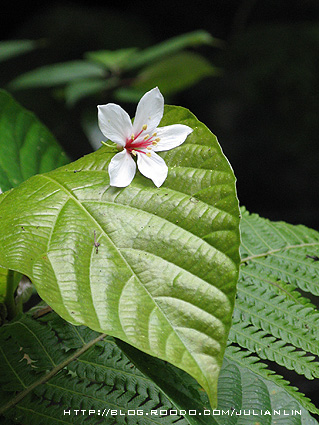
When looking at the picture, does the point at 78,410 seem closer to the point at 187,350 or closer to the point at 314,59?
the point at 187,350

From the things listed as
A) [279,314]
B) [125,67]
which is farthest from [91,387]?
[125,67]

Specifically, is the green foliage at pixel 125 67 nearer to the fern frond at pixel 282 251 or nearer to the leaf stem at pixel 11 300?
the fern frond at pixel 282 251

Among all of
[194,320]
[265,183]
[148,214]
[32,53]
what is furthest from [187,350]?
[32,53]

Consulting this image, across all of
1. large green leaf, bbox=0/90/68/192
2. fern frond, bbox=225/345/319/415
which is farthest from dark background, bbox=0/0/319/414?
fern frond, bbox=225/345/319/415

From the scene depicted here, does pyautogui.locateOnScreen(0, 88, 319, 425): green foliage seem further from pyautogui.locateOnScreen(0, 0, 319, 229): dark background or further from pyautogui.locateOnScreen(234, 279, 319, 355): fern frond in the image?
pyautogui.locateOnScreen(0, 0, 319, 229): dark background

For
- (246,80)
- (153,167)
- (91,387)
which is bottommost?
(91,387)

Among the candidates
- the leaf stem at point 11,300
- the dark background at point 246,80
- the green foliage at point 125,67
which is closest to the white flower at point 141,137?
the leaf stem at point 11,300

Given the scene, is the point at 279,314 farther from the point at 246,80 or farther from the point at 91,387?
the point at 246,80
